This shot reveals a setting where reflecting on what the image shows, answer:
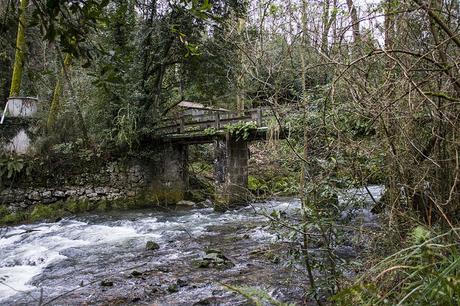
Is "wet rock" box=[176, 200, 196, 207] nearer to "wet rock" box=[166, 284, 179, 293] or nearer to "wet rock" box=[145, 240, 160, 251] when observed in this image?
"wet rock" box=[145, 240, 160, 251]

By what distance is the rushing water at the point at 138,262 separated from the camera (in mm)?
5395

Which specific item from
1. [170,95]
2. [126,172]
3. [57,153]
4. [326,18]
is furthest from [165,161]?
[326,18]

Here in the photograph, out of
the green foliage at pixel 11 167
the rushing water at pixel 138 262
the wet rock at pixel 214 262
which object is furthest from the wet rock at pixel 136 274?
the green foliage at pixel 11 167

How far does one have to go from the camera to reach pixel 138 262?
719 cm

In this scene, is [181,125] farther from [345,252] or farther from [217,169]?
[345,252]

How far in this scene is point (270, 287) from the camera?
18.0ft

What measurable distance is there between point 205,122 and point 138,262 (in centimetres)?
784

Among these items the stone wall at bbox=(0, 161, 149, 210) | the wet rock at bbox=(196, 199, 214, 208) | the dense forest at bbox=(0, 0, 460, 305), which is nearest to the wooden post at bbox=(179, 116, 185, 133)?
the stone wall at bbox=(0, 161, 149, 210)

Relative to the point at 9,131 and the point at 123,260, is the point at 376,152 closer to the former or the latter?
the point at 123,260

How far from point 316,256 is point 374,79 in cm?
169

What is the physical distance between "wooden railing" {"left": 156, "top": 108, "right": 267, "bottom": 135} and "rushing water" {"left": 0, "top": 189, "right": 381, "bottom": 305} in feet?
11.5

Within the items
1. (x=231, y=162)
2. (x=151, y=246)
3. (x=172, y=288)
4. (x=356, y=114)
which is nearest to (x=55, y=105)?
(x=231, y=162)

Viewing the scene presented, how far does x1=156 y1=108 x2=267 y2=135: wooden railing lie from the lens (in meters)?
13.7

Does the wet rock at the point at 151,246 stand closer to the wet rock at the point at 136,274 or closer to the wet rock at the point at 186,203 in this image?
the wet rock at the point at 136,274
